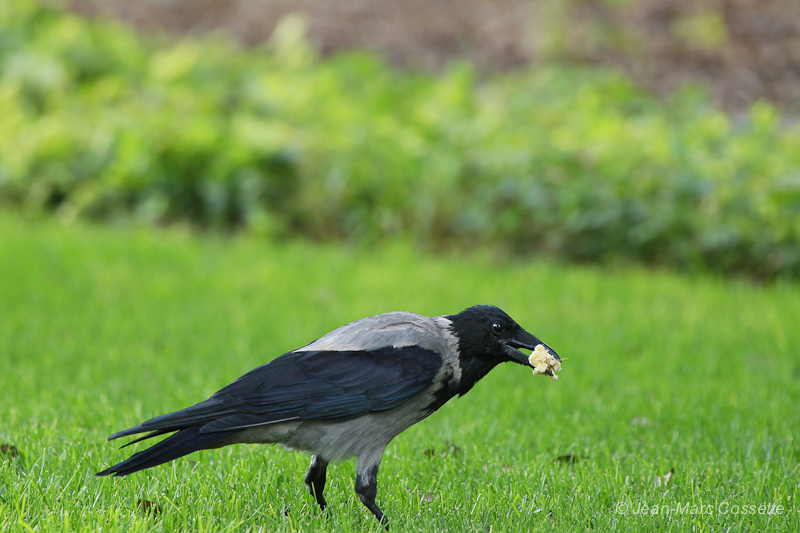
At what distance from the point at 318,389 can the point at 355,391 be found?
0.42 ft

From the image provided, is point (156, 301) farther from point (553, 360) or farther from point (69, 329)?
→ point (553, 360)

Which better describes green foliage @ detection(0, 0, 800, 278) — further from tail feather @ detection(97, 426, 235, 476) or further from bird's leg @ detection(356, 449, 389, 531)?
tail feather @ detection(97, 426, 235, 476)

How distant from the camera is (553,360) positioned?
9.77ft

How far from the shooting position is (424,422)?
171 inches

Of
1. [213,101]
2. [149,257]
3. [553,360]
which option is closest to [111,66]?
[213,101]

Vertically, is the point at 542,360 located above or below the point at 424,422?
above

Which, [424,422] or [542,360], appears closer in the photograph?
[542,360]

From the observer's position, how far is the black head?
2.96m

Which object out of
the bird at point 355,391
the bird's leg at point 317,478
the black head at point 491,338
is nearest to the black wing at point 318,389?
the bird at point 355,391

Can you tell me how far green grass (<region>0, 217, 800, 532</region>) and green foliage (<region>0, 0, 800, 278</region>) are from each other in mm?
461

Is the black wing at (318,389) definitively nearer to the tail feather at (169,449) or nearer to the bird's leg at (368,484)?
the tail feather at (169,449)

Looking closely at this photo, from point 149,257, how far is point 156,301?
3.04ft

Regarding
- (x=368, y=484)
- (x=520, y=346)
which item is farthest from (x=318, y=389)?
(x=520, y=346)

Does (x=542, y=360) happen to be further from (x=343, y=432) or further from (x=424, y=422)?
(x=424, y=422)
